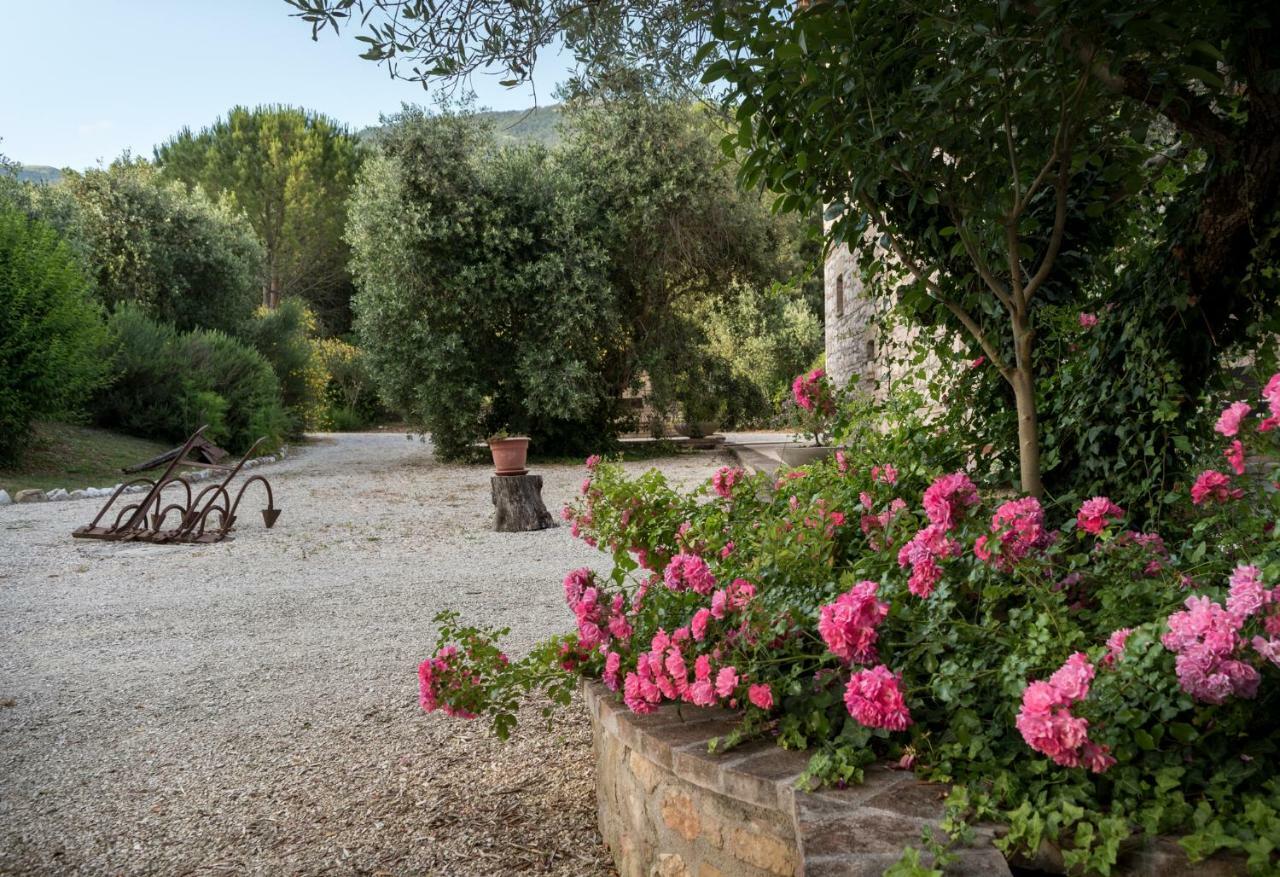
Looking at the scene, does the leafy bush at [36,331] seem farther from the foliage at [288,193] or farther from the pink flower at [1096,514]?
the foliage at [288,193]

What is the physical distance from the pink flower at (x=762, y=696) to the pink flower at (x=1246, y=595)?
2.68 feet

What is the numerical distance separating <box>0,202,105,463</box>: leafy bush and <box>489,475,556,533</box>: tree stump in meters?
6.17

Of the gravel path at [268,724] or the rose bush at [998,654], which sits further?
the gravel path at [268,724]

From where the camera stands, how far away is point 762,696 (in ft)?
5.87

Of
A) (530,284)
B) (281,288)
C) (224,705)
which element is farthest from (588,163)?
(281,288)

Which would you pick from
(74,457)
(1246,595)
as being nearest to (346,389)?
(74,457)

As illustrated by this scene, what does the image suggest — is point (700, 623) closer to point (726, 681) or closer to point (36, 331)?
point (726, 681)

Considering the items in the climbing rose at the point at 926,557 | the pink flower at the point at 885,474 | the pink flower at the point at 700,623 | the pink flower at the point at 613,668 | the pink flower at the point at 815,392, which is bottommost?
the pink flower at the point at 613,668

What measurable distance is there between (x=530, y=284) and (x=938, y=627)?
36.4ft

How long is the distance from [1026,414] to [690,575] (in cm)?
102

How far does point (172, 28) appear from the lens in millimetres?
6000

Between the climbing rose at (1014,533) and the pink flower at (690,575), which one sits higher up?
the climbing rose at (1014,533)

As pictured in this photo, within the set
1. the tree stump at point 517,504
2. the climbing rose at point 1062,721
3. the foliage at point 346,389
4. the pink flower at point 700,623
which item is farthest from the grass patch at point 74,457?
the climbing rose at point 1062,721

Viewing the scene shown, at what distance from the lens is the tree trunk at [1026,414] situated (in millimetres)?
2328
